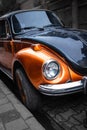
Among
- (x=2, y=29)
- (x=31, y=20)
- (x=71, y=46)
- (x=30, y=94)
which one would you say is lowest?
(x=30, y=94)

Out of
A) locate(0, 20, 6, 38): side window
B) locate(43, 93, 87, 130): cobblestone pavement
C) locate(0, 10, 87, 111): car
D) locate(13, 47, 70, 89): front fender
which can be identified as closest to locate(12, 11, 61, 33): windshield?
locate(0, 10, 87, 111): car

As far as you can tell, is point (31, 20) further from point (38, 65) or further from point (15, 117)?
point (15, 117)

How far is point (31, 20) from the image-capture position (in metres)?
5.36

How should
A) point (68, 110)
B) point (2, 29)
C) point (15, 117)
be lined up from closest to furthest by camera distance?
point (15, 117)
point (68, 110)
point (2, 29)

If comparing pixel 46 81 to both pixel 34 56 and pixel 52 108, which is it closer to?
pixel 34 56

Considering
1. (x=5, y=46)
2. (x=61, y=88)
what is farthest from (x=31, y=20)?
(x=61, y=88)

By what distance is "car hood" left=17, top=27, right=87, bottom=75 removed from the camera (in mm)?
3664

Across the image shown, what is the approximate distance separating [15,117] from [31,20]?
2.30 m

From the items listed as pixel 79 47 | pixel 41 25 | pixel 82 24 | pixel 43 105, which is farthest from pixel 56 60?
pixel 82 24

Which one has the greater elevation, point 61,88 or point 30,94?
point 61,88

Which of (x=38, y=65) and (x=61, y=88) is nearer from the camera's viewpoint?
(x=61, y=88)

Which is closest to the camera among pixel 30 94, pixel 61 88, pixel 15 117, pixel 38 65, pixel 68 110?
pixel 61 88

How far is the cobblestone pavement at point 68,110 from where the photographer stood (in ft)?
12.1

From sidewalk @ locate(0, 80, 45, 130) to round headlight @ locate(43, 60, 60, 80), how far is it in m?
0.68
